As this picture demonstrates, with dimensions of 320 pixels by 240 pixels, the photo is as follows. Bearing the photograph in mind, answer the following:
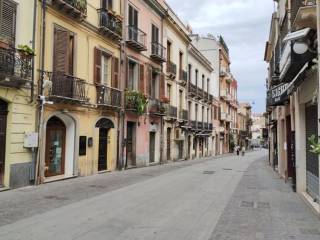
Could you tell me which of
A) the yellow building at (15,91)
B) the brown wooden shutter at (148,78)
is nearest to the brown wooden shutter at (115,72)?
the brown wooden shutter at (148,78)

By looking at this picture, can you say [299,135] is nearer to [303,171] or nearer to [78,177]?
[303,171]

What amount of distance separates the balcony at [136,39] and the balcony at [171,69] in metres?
5.82

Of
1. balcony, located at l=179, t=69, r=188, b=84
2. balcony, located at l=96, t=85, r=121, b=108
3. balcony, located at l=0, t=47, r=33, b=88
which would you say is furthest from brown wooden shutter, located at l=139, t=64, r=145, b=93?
balcony, located at l=0, t=47, r=33, b=88

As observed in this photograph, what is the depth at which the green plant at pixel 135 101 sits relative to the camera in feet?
74.4

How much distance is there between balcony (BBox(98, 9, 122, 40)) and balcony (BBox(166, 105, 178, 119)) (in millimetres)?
10397

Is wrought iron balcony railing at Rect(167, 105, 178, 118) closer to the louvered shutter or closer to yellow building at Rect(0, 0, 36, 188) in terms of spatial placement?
yellow building at Rect(0, 0, 36, 188)

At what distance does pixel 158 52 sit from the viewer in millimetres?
28125

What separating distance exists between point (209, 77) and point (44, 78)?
3560 centimetres

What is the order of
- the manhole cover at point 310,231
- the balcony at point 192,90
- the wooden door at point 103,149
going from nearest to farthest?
the manhole cover at point 310,231 → the wooden door at point 103,149 → the balcony at point 192,90

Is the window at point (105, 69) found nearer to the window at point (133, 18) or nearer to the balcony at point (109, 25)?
the balcony at point (109, 25)

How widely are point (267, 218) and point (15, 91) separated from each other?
335 inches

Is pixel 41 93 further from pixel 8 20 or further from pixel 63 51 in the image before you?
pixel 8 20

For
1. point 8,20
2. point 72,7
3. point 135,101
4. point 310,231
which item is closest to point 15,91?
point 8,20

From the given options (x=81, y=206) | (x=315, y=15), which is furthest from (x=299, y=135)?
(x=81, y=206)
